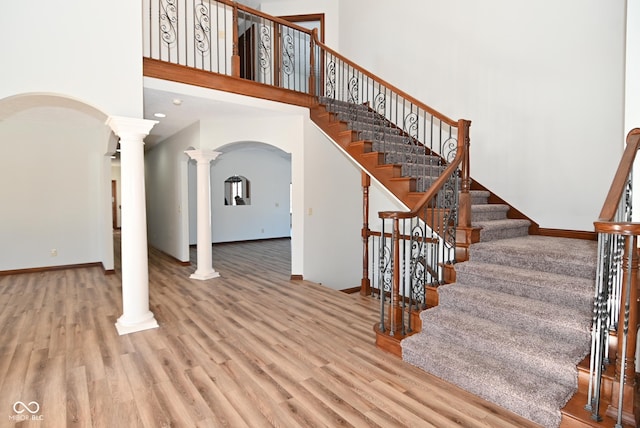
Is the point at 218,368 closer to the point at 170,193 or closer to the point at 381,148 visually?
the point at 381,148

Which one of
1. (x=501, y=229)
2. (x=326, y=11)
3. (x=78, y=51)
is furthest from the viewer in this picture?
(x=326, y=11)

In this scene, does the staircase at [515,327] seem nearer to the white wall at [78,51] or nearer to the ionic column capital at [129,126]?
the ionic column capital at [129,126]

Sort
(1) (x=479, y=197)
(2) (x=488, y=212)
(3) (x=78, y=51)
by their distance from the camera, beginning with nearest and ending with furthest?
(3) (x=78, y=51)
(2) (x=488, y=212)
(1) (x=479, y=197)

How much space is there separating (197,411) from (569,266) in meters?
3.23

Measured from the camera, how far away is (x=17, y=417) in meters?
2.28

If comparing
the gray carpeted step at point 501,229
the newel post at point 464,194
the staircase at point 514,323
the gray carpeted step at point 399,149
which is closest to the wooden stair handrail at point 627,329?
the staircase at point 514,323

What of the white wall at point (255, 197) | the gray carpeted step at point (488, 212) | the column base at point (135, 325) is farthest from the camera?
the white wall at point (255, 197)

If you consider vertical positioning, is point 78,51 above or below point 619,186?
above

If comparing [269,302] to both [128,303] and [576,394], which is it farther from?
[576,394]

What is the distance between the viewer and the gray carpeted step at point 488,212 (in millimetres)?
4309

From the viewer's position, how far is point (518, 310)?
9.18 feet

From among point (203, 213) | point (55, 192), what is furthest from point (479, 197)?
point (55, 192)

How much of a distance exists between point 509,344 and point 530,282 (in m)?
0.66

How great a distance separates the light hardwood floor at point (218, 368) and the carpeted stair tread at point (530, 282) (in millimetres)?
1074
